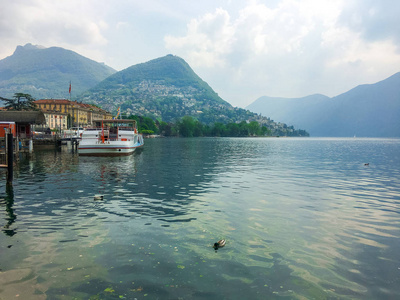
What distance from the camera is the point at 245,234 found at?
11766 mm

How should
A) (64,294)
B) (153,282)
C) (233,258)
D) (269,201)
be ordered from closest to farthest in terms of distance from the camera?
1. (64,294)
2. (153,282)
3. (233,258)
4. (269,201)

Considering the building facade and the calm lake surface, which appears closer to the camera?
the calm lake surface

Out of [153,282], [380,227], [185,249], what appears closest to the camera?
[153,282]

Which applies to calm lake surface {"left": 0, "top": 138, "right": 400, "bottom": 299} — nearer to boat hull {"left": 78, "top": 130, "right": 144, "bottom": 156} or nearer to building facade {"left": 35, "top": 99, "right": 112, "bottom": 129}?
boat hull {"left": 78, "top": 130, "right": 144, "bottom": 156}

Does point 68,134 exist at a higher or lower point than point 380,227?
higher

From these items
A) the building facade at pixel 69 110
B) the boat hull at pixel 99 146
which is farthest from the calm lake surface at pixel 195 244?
the building facade at pixel 69 110

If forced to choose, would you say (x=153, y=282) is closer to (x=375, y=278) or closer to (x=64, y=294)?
(x=64, y=294)

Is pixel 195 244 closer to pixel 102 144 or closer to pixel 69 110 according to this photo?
pixel 102 144

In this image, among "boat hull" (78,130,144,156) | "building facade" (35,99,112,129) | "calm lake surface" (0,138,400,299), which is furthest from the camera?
"building facade" (35,99,112,129)

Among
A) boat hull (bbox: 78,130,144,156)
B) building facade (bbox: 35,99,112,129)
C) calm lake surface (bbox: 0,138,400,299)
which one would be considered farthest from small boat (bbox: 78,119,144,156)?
building facade (bbox: 35,99,112,129)

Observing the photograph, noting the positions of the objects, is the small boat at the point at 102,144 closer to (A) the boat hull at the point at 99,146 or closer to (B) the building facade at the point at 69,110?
(A) the boat hull at the point at 99,146

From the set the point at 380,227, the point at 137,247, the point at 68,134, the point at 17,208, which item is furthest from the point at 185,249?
the point at 68,134

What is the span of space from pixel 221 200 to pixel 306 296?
10.6 metres

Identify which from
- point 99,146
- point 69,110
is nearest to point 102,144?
point 99,146
